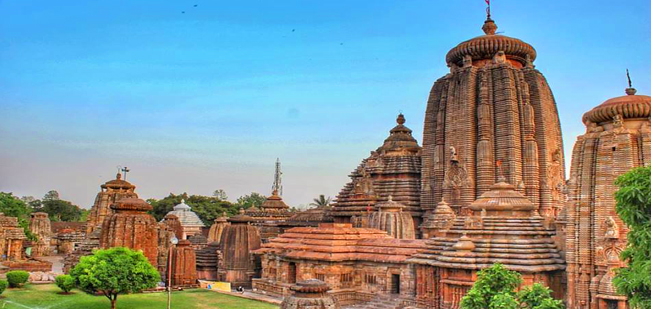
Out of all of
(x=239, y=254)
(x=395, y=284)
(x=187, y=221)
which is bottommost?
(x=395, y=284)

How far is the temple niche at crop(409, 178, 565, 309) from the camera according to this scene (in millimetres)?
20297

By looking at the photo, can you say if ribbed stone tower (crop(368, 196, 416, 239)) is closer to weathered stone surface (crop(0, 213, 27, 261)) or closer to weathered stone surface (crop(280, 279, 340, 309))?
weathered stone surface (crop(280, 279, 340, 309))

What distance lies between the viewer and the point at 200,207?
8712cm

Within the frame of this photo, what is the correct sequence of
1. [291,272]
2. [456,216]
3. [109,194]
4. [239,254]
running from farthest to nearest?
[109,194] < [239,254] < [456,216] < [291,272]

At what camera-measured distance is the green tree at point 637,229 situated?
40.0 feet

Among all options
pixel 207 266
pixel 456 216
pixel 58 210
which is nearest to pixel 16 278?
pixel 207 266

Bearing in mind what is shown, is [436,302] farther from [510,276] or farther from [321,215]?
[321,215]

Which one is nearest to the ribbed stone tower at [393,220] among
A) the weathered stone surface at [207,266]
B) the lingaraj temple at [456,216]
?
the lingaraj temple at [456,216]

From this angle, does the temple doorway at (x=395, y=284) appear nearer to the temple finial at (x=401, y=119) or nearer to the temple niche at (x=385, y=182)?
the temple niche at (x=385, y=182)

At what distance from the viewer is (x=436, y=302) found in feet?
72.7

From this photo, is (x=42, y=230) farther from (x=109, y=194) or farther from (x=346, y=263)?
(x=346, y=263)

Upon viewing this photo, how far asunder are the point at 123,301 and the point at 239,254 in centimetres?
806

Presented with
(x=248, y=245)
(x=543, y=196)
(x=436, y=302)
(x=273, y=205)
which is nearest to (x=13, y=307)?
(x=248, y=245)

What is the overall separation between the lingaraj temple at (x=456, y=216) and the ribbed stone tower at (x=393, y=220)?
88mm
